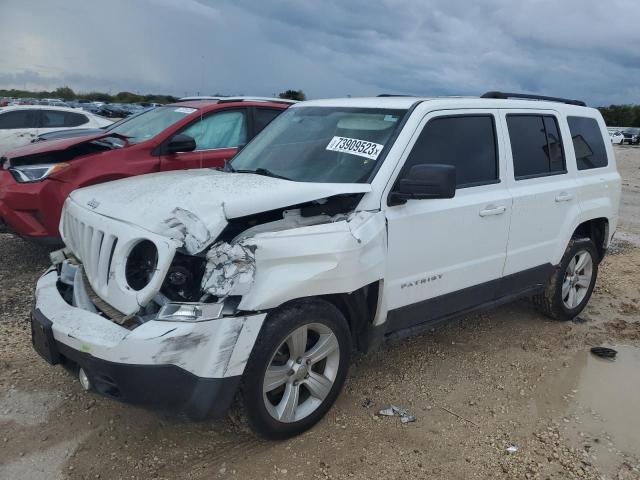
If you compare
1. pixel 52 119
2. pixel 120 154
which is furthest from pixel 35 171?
pixel 52 119

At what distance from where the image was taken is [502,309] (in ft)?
18.0

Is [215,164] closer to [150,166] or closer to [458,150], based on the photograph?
[150,166]

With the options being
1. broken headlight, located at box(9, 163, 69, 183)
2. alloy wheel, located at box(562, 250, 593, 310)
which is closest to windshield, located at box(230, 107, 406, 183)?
broken headlight, located at box(9, 163, 69, 183)

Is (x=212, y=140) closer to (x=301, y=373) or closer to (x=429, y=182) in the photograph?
(x=429, y=182)

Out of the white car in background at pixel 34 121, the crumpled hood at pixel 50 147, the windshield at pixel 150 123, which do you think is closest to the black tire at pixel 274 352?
the windshield at pixel 150 123

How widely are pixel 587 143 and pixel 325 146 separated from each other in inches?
109

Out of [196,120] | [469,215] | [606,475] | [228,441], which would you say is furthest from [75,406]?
[196,120]

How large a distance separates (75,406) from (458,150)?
3002mm

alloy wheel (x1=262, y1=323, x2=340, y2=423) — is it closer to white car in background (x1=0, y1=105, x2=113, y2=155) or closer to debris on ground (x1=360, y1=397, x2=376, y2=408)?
debris on ground (x1=360, y1=397, x2=376, y2=408)

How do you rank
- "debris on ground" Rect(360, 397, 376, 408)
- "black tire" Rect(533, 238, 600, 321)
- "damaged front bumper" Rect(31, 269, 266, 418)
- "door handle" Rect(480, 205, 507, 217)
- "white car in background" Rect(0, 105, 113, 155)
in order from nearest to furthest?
"damaged front bumper" Rect(31, 269, 266, 418), "debris on ground" Rect(360, 397, 376, 408), "door handle" Rect(480, 205, 507, 217), "black tire" Rect(533, 238, 600, 321), "white car in background" Rect(0, 105, 113, 155)

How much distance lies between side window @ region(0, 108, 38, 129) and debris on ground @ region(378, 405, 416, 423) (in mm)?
10186

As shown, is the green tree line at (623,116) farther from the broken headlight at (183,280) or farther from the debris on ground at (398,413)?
the broken headlight at (183,280)

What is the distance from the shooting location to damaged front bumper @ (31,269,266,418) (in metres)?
2.55

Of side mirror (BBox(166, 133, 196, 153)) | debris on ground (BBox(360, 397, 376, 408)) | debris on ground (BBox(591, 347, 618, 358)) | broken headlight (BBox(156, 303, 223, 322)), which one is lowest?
debris on ground (BBox(360, 397, 376, 408))
